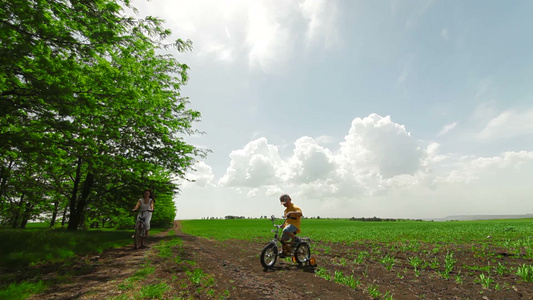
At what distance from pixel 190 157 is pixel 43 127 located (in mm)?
11480

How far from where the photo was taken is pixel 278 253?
352 inches

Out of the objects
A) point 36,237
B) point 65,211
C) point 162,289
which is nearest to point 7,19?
point 36,237

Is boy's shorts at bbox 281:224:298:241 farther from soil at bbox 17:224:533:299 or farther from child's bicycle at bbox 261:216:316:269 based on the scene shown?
soil at bbox 17:224:533:299

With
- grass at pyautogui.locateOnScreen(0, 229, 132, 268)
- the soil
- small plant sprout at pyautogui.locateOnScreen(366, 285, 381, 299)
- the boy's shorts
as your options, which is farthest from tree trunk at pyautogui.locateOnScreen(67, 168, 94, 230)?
small plant sprout at pyautogui.locateOnScreen(366, 285, 381, 299)

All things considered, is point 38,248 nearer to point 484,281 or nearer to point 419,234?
point 484,281

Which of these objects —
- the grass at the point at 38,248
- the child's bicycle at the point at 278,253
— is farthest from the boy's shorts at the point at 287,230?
the grass at the point at 38,248

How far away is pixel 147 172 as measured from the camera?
61.7 feet

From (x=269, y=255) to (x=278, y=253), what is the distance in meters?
0.38

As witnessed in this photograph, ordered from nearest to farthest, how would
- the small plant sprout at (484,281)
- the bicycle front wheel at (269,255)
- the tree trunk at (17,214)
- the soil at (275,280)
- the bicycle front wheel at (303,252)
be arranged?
1. the soil at (275,280)
2. the small plant sprout at (484,281)
3. the bicycle front wheel at (269,255)
4. the bicycle front wheel at (303,252)
5. the tree trunk at (17,214)

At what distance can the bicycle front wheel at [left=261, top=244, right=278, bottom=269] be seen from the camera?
849 cm

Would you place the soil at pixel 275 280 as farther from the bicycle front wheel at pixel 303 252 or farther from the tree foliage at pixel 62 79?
the tree foliage at pixel 62 79

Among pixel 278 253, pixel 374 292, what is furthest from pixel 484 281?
pixel 278 253

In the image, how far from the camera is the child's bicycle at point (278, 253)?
8.61 m

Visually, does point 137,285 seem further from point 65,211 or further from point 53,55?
point 65,211
